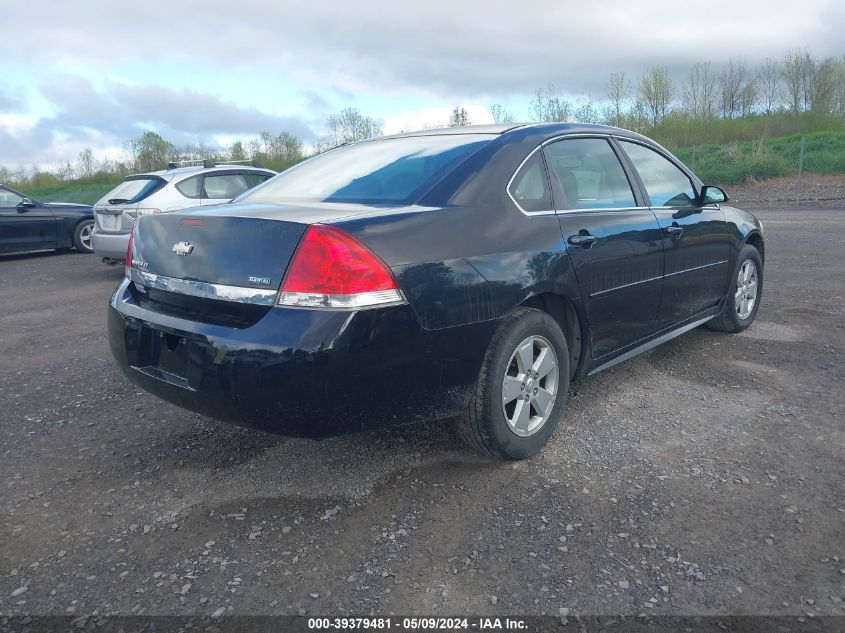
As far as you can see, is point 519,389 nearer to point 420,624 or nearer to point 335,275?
point 335,275

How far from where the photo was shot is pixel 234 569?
8.11 ft

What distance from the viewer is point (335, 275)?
8.46ft

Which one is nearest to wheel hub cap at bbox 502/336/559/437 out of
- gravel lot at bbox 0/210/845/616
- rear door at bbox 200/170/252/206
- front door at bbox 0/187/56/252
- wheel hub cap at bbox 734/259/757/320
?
gravel lot at bbox 0/210/845/616

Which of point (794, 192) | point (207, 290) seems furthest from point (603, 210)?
point (794, 192)

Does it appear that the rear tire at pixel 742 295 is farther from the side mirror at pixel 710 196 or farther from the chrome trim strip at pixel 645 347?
the side mirror at pixel 710 196

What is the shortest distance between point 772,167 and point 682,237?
25.0m

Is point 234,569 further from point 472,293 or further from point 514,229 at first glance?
point 514,229

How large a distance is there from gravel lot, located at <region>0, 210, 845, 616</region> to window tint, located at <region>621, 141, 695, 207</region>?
1.12 m

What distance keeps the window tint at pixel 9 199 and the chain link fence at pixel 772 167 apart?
65.8 feet

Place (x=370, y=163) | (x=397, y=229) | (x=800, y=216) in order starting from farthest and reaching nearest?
(x=800, y=216) → (x=370, y=163) → (x=397, y=229)

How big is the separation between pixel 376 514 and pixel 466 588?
61 cm

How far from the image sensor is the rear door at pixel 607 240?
3518mm

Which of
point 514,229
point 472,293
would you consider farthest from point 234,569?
point 514,229

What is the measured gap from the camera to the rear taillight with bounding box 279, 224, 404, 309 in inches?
101
